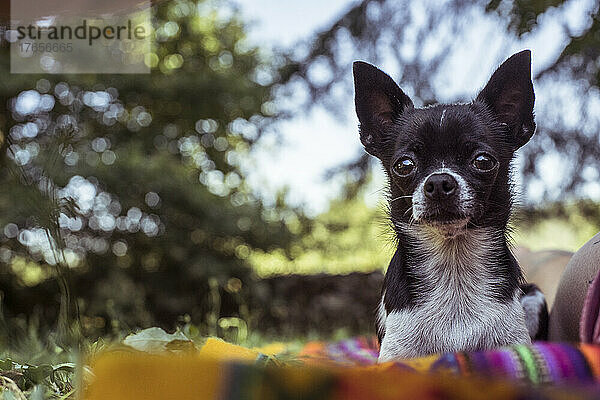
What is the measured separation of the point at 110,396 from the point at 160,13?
4.55 m

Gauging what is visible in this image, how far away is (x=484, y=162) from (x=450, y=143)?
95mm

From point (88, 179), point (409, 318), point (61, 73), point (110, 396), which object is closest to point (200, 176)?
point (88, 179)

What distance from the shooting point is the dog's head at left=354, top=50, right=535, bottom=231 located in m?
1.33

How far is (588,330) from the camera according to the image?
4.12 feet

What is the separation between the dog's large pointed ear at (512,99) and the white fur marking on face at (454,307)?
293mm

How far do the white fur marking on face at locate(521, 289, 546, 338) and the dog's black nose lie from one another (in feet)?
2.41

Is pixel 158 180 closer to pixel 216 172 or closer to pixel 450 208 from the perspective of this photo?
pixel 216 172

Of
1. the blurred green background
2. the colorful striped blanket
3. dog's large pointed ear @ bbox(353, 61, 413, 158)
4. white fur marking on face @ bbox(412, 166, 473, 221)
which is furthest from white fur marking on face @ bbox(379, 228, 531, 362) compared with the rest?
the blurred green background

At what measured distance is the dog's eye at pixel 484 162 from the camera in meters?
1.36

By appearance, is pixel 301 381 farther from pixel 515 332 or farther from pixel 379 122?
pixel 379 122

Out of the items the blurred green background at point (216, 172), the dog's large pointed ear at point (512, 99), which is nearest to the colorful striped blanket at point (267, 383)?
the dog's large pointed ear at point (512, 99)

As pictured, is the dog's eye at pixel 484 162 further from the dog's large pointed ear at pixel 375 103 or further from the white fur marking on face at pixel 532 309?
the white fur marking on face at pixel 532 309

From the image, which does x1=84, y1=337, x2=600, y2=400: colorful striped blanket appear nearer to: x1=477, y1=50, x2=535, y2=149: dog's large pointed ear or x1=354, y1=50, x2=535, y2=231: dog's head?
x1=354, y1=50, x2=535, y2=231: dog's head

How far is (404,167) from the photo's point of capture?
1.42 m
